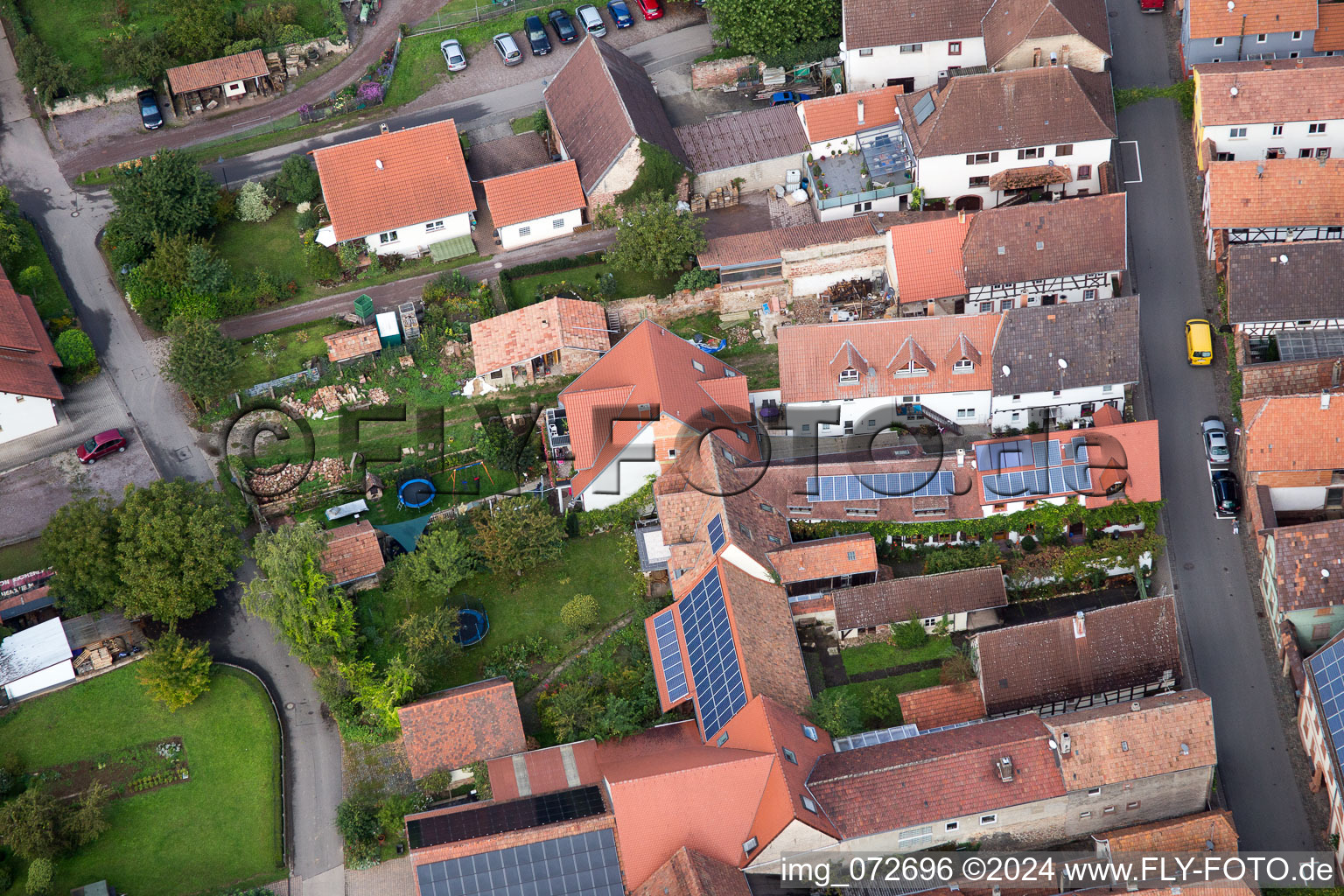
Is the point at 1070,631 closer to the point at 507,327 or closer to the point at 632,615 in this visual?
the point at 632,615

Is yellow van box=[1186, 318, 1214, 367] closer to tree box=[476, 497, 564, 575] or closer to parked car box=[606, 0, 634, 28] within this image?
tree box=[476, 497, 564, 575]

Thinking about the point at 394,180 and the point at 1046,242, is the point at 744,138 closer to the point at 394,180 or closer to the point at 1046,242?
the point at 1046,242

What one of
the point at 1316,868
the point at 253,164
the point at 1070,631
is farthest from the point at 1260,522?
the point at 253,164

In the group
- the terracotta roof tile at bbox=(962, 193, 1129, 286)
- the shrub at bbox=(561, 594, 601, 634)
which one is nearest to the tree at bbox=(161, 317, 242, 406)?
the shrub at bbox=(561, 594, 601, 634)

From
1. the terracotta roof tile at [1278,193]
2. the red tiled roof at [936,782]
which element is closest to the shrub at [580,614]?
the red tiled roof at [936,782]

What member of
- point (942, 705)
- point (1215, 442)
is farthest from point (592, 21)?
point (942, 705)
